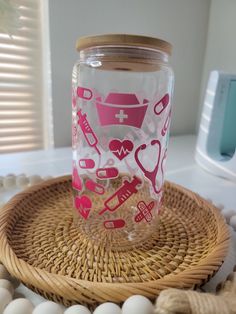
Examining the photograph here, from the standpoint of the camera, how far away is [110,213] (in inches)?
16.8

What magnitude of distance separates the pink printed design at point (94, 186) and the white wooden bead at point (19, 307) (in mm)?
171

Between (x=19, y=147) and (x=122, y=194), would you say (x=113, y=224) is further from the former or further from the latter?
(x=19, y=147)

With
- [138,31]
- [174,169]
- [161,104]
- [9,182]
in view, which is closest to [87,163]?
[161,104]

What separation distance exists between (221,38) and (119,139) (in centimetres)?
78

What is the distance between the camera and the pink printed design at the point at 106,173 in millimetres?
398

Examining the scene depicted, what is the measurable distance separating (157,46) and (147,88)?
95 mm

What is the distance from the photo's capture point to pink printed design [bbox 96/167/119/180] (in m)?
0.40

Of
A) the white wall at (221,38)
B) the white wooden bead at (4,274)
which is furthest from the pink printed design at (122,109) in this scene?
the white wall at (221,38)

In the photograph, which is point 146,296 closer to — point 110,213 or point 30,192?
point 110,213

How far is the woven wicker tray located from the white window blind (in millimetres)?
570

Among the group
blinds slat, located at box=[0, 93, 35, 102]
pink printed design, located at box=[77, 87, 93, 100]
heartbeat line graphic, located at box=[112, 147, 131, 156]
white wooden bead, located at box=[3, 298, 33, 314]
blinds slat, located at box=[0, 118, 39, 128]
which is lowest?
white wooden bead, located at box=[3, 298, 33, 314]

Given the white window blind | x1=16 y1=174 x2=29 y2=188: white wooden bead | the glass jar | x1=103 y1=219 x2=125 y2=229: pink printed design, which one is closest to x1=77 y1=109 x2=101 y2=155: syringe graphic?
the glass jar

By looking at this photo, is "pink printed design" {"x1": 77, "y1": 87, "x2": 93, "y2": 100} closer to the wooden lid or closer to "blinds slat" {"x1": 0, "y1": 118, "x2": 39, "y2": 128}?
the wooden lid

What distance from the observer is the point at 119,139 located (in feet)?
A: 1.25
